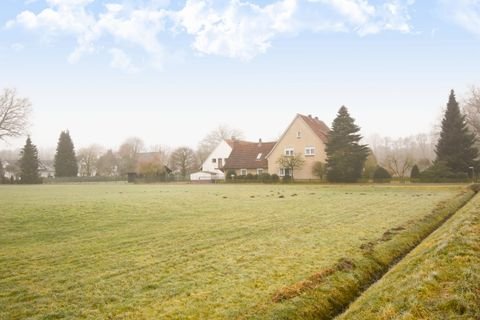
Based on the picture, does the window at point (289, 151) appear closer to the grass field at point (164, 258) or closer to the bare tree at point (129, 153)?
the grass field at point (164, 258)

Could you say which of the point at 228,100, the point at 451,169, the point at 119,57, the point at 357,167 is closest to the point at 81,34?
the point at 119,57

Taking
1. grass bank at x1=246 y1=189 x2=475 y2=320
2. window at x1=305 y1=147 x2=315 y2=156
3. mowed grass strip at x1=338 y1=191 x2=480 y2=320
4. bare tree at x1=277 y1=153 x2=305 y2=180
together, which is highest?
window at x1=305 y1=147 x2=315 y2=156

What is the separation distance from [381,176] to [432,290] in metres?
41.1

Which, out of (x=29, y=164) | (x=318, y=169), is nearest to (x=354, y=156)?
(x=318, y=169)

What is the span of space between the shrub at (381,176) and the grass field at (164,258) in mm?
29869

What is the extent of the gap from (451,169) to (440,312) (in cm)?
4351

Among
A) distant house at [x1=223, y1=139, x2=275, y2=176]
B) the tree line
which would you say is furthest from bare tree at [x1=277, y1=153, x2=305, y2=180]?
distant house at [x1=223, y1=139, x2=275, y2=176]

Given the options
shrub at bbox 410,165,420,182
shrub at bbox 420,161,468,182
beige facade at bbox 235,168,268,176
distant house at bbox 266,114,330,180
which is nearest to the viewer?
shrub at bbox 420,161,468,182

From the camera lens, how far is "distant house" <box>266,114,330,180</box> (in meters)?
54.2

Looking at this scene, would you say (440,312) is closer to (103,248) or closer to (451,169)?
(103,248)

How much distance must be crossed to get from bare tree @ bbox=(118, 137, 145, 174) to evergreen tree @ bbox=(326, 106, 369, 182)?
62245 millimetres

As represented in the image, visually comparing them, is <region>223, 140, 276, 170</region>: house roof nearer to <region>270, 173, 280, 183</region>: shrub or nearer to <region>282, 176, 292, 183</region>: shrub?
<region>270, 173, 280, 183</region>: shrub

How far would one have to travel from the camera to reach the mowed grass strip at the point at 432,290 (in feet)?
15.0

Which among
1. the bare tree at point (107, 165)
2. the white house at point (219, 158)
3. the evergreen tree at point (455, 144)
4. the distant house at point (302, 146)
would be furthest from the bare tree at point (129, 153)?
the evergreen tree at point (455, 144)
